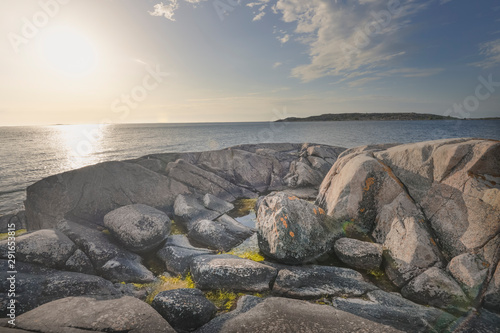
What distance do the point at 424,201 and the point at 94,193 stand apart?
16948 millimetres

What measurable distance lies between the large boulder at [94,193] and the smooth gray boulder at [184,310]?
9101 mm

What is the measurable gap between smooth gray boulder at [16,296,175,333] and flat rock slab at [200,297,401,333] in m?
1.34

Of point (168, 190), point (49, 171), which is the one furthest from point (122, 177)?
point (49, 171)

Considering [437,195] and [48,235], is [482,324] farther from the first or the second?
A: [48,235]

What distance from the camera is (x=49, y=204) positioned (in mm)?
12094

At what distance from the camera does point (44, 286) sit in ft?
20.8

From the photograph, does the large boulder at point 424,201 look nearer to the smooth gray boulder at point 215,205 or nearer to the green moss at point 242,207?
the green moss at point 242,207

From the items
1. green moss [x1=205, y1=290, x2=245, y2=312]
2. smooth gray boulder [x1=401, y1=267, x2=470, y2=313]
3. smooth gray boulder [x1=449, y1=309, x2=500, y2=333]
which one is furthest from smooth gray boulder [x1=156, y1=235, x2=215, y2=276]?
smooth gray boulder [x1=449, y1=309, x2=500, y2=333]

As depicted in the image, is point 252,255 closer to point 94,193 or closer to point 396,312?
point 396,312

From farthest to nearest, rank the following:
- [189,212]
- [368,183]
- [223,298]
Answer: [189,212] < [368,183] < [223,298]

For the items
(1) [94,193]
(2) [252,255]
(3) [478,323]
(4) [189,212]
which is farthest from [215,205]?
Answer: (3) [478,323]

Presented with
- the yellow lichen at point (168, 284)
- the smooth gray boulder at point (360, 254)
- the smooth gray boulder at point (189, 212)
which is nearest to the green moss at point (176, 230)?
the smooth gray boulder at point (189, 212)

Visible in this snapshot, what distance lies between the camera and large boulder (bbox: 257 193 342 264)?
8500mm

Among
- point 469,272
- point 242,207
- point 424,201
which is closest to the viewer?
point 469,272
